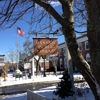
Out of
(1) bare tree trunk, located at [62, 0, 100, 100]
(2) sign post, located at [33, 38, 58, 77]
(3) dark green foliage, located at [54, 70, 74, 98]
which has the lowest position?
(3) dark green foliage, located at [54, 70, 74, 98]

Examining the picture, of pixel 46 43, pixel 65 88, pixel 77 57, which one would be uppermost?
pixel 46 43

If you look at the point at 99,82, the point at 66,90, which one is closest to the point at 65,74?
the point at 66,90

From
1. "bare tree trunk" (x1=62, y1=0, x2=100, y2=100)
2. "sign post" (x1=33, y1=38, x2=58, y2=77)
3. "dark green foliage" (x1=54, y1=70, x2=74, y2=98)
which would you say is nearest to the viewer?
"bare tree trunk" (x1=62, y1=0, x2=100, y2=100)

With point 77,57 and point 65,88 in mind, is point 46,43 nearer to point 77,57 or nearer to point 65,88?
point 65,88

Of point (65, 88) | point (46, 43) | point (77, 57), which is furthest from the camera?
point (46, 43)

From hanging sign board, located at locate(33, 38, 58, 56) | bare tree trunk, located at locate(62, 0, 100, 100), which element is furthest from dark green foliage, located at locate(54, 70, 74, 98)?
bare tree trunk, located at locate(62, 0, 100, 100)

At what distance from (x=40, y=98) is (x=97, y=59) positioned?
16.0 ft

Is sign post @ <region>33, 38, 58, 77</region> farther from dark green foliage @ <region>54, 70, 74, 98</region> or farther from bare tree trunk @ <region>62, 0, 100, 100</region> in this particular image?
bare tree trunk @ <region>62, 0, 100, 100</region>

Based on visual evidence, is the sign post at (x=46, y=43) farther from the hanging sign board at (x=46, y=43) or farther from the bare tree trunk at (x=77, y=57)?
the bare tree trunk at (x=77, y=57)

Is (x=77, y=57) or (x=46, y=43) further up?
(x=46, y=43)

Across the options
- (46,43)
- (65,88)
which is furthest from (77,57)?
(46,43)

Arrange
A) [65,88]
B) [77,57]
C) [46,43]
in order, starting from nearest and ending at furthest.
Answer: [77,57] < [65,88] < [46,43]

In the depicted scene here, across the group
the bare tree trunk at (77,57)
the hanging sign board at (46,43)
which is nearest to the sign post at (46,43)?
the hanging sign board at (46,43)

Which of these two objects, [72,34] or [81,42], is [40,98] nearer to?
[72,34]
